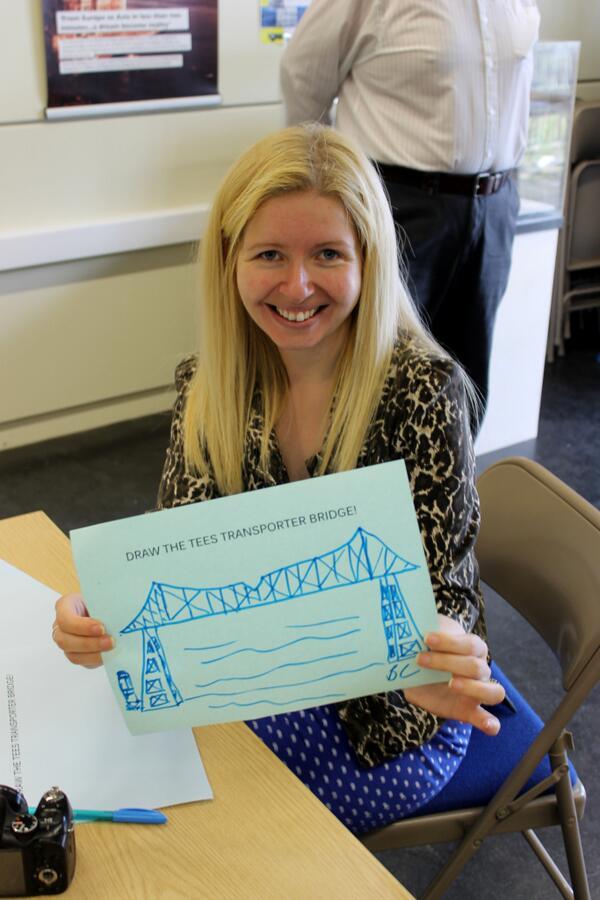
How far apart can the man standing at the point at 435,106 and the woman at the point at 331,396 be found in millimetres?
1290

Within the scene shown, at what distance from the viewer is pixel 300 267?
4.03ft

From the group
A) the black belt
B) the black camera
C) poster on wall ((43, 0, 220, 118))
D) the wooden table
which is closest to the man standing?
the black belt

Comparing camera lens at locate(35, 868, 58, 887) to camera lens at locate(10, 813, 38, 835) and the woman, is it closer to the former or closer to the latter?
camera lens at locate(10, 813, 38, 835)

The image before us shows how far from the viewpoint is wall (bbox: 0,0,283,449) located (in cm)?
319

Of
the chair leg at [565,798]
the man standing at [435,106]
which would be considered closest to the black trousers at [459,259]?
the man standing at [435,106]

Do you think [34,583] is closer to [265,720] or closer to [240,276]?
[265,720]

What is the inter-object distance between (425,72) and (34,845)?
2.21 meters

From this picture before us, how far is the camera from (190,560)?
82 centimetres

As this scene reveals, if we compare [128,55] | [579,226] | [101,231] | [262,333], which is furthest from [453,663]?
[579,226]

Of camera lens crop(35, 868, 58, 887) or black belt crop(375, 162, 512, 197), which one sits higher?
black belt crop(375, 162, 512, 197)

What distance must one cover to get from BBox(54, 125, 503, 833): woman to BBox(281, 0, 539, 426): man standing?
4.23 ft

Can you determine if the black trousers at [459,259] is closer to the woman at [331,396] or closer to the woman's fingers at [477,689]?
the woman at [331,396]

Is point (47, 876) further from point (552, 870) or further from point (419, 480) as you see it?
point (552, 870)

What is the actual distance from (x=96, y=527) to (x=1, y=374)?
2710 mm
